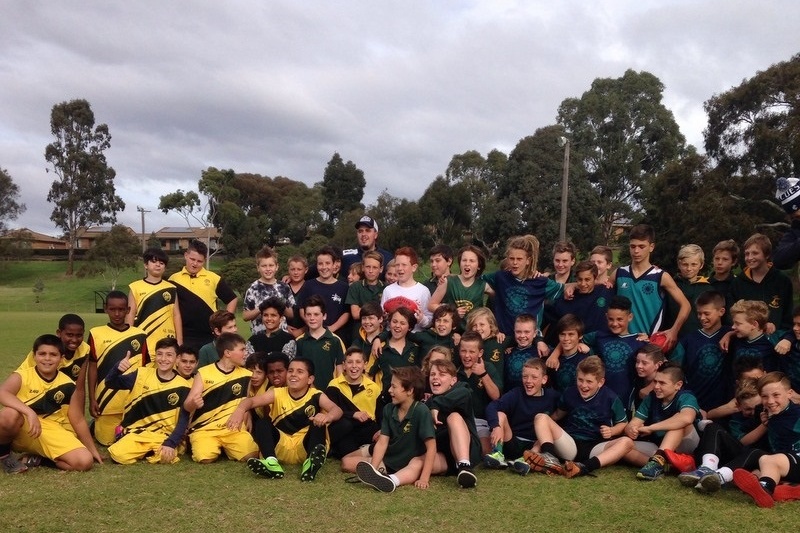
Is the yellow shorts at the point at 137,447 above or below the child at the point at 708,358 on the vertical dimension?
below

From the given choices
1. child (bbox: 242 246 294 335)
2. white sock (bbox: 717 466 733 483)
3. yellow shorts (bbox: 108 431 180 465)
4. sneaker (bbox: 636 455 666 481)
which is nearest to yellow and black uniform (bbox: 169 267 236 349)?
child (bbox: 242 246 294 335)

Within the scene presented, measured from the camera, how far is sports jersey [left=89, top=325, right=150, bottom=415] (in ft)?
20.2

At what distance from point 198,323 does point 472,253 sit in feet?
10.4

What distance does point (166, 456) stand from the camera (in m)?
5.49

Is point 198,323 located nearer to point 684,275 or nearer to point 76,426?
point 76,426

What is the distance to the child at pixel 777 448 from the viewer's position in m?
4.50

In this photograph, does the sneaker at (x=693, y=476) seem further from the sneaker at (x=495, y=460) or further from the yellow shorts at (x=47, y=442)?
the yellow shorts at (x=47, y=442)

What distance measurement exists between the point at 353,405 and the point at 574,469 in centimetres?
197

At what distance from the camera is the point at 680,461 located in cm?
509

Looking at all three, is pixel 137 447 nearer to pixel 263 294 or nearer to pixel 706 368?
pixel 263 294

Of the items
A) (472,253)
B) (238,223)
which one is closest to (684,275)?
(472,253)

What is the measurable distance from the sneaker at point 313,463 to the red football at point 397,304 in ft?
5.80

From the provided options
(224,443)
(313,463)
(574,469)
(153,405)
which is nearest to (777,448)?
(574,469)

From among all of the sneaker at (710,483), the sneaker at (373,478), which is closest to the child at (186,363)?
the sneaker at (373,478)
